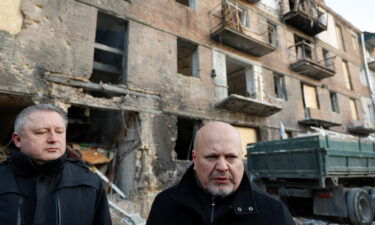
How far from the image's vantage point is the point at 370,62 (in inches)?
744

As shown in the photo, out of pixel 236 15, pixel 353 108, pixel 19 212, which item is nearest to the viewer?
pixel 19 212

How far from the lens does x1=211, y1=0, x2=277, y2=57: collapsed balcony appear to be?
9.90 meters

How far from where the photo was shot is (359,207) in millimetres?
5355

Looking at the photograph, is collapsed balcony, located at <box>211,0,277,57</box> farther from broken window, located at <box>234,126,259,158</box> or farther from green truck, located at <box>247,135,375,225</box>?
green truck, located at <box>247,135,375,225</box>

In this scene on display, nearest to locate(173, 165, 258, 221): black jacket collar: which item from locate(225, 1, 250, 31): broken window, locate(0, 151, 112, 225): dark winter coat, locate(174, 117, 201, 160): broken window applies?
locate(0, 151, 112, 225): dark winter coat

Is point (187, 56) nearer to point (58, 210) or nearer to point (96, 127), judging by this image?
point (96, 127)

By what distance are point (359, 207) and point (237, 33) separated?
24.3 ft

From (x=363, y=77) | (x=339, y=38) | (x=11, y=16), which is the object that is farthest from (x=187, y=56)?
(x=363, y=77)

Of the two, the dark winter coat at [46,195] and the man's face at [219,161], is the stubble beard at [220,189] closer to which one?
the man's face at [219,161]

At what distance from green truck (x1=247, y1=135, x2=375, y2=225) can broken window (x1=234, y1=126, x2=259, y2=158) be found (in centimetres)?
316

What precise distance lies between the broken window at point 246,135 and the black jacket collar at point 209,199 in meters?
8.52

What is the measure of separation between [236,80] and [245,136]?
491 cm

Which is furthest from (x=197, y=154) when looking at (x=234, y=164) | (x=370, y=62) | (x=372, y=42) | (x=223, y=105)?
(x=372, y=42)

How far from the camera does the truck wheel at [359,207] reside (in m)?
5.18
